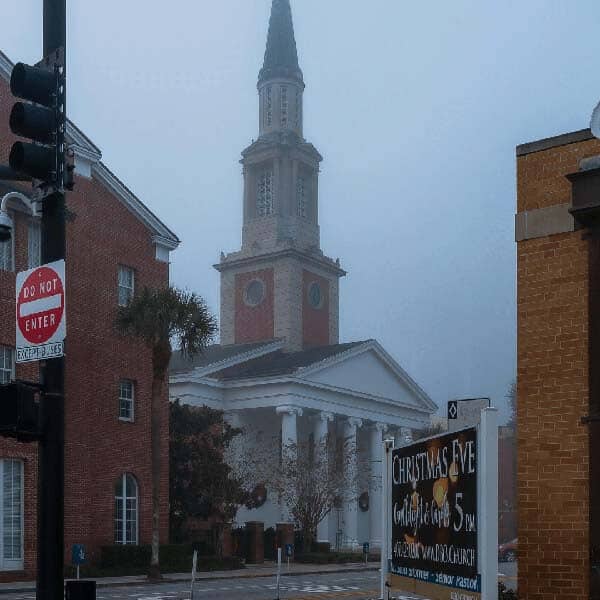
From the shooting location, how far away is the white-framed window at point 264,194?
86.7 metres

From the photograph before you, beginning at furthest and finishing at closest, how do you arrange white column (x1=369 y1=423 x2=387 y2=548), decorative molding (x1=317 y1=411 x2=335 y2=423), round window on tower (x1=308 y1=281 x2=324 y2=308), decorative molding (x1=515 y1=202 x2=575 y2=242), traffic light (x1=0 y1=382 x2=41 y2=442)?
round window on tower (x1=308 y1=281 x2=324 y2=308) < white column (x1=369 y1=423 x2=387 y2=548) < decorative molding (x1=317 y1=411 x2=335 y2=423) < decorative molding (x1=515 y1=202 x2=575 y2=242) < traffic light (x1=0 y1=382 x2=41 y2=442)

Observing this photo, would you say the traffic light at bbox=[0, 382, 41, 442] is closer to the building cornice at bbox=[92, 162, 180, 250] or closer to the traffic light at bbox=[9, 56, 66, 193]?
the traffic light at bbox=[9, 56, 66, 193]

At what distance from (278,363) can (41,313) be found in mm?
61600

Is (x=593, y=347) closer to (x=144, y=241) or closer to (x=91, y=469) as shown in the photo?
(x=91, y=469)

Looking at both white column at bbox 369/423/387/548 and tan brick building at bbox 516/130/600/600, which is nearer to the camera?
tan brick building at bbox 516/130/600/600

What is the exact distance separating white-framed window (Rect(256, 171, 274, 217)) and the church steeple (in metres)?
3.28

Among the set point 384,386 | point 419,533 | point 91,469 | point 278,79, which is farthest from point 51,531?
point 278,79

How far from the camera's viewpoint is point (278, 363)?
70688 millimetres

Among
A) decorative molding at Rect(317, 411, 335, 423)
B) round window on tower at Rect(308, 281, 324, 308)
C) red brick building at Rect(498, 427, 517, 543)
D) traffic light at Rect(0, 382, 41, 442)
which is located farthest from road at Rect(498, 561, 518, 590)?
round window on tower at Rect(308, 281, 324, 308)

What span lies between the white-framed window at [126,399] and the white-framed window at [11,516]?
5.66m

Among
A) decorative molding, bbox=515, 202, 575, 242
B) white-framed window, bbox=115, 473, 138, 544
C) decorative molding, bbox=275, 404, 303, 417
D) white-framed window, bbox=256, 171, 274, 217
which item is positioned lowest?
white-framed window, bbox=115, 473, 138, 544

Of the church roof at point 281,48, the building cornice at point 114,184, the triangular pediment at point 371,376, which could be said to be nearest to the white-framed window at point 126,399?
the building cornice at point 114,184

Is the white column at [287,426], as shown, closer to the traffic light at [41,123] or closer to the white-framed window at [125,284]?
the white-framed window at [125,284]

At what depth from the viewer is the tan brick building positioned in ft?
35.3
